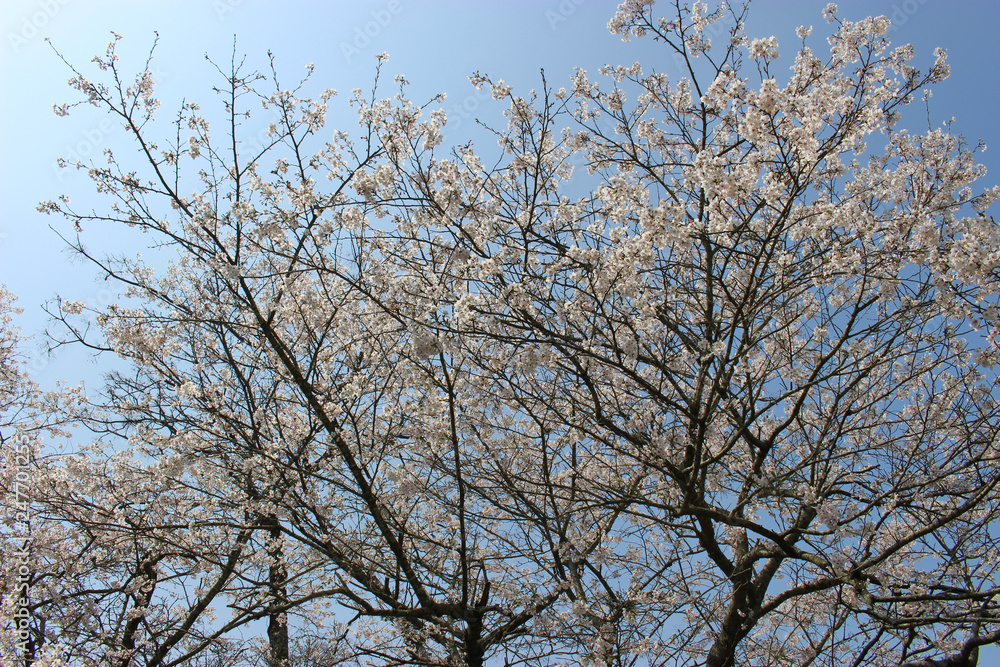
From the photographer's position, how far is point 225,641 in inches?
219

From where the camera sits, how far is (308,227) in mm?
4473

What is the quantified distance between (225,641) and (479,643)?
105 inches

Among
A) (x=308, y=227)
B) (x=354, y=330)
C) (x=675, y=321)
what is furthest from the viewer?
(x=354, y=330)

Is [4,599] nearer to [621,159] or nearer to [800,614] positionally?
[621,159]

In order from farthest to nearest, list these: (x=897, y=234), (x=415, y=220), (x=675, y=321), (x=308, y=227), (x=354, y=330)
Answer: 1. (x=354, y=330)
2. (x=675, y=321)
3. (x=415, y=220)
4. (x=308, y=227)
5. (x=897, y=234)

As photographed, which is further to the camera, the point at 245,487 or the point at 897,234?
the point at 245,487

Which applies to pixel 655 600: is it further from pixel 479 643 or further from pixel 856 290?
pixel 856 290

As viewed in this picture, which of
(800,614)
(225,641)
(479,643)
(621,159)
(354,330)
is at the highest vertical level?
(621,159)

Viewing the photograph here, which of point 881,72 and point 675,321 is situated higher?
point 881,72

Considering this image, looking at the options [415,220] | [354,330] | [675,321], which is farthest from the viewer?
[354,330]

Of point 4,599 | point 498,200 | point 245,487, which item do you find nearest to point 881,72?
point 498,200

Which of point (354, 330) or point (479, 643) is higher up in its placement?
point (354, 330)

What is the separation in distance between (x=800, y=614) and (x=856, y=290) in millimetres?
3661

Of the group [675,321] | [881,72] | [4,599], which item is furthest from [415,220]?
[4,599]
